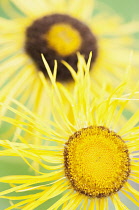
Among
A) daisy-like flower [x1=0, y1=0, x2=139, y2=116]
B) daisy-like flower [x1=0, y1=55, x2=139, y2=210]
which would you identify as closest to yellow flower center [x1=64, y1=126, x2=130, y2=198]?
daisy-like flower [x1=0, y1=55, x2=139, y2=210]

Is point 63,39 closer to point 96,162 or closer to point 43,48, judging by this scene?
point 43,48

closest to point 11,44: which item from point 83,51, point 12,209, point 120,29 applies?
point 83,51

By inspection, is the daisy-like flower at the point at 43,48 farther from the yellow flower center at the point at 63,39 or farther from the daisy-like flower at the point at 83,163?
the daisy-like flower at the point at 83,163

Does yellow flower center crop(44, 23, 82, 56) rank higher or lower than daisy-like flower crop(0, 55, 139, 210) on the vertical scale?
higher

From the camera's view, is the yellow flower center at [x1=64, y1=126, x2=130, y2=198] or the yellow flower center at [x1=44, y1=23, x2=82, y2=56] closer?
the yellow flower center at [x1=64, y1=126, x2=130, y2=198]

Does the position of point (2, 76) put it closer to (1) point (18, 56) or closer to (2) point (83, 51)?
(1) point (18, 56)

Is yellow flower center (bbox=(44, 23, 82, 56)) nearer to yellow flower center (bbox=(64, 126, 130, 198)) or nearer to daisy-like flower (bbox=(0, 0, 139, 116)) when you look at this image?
daisy-like flower (bbox=(0, 0, 139, 116))
